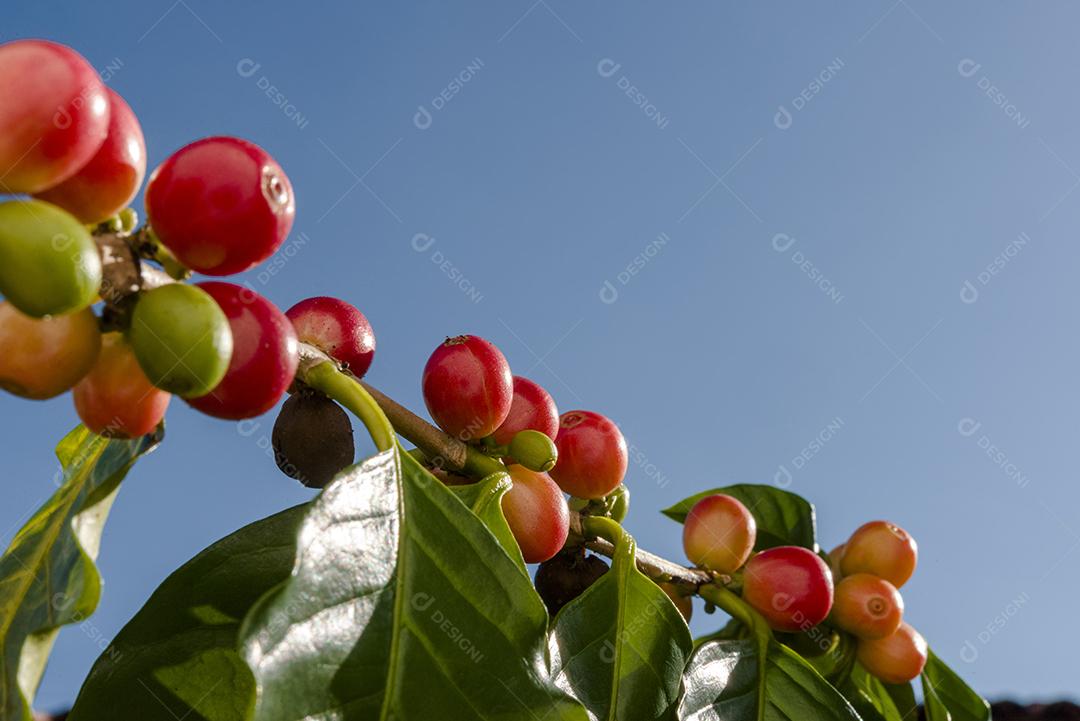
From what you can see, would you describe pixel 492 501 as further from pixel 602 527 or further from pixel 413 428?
pixel 602 527

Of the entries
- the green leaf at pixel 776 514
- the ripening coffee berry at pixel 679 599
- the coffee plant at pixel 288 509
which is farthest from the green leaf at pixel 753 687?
the green leaf at pixel 776 514

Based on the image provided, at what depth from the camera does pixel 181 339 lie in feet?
2.84

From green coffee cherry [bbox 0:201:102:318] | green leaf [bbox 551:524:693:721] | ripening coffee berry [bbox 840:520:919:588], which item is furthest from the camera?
ripening coffee berry [bbox 840:520:919:588]

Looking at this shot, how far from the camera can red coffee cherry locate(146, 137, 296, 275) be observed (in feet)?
3.03

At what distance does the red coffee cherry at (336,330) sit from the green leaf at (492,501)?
0.23 meters

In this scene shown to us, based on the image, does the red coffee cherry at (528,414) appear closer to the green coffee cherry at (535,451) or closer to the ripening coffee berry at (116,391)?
the green coffee cherry at (535,451)

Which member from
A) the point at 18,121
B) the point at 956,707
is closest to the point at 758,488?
the point at 956,707

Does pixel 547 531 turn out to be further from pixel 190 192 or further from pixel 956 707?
pixel 956 707

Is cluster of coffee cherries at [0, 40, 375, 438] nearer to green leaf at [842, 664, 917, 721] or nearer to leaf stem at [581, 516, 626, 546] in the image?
leaf stem at [581, 516, 626, 546]

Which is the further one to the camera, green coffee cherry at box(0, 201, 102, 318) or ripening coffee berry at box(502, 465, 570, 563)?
ripening coffee berry at box(502, 465, 570, 563)

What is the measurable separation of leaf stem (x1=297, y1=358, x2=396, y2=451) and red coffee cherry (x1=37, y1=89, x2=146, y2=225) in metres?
0.31

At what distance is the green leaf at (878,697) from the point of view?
80.7 inches

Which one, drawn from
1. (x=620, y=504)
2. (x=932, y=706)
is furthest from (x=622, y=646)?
(x=932, y=706)

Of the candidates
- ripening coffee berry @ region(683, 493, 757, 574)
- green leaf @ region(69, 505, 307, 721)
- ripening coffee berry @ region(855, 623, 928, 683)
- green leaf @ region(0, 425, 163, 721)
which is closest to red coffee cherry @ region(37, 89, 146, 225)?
green leaf @ region(0, 425, 163, 721)
